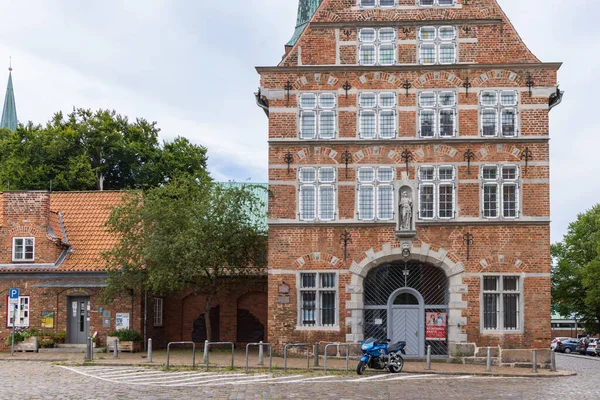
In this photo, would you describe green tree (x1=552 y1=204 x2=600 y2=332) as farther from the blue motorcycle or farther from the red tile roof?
the blue motorcycle

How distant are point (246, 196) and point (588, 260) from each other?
43.5 m

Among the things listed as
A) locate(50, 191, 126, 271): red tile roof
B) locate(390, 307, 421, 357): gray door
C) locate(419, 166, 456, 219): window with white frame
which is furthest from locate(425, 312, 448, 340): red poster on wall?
locate(50, 191, 126, 271): red tile roof

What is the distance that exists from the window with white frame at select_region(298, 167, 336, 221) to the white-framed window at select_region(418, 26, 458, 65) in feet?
17.1

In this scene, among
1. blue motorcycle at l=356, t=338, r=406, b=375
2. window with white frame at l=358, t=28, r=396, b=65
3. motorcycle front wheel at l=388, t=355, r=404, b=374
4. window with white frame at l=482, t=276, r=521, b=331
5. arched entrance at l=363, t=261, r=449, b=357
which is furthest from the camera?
window with white frame at l=358, t=28, r=396, b=65

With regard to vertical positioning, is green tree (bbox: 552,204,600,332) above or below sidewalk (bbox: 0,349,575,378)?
above

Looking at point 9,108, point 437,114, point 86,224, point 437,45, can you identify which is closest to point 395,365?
point 437,114

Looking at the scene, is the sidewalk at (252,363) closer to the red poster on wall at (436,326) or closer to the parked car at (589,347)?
the red poster on wall at (436,326)

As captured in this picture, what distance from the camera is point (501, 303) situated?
99.1 feet

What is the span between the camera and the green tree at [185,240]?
32031 millimetres

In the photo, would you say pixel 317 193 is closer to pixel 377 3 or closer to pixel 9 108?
pixel 377 3

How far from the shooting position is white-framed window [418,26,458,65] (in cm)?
3125

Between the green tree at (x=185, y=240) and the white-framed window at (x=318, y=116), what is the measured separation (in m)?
3.65

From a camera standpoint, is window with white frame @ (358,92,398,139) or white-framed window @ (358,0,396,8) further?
white-framed window @ (358,0,396,8)

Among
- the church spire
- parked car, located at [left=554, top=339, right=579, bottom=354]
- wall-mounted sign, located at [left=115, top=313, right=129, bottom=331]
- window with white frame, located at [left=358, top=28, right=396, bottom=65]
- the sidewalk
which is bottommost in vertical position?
parked car, located at [left=554, top=339, right=579, bottom=354]
